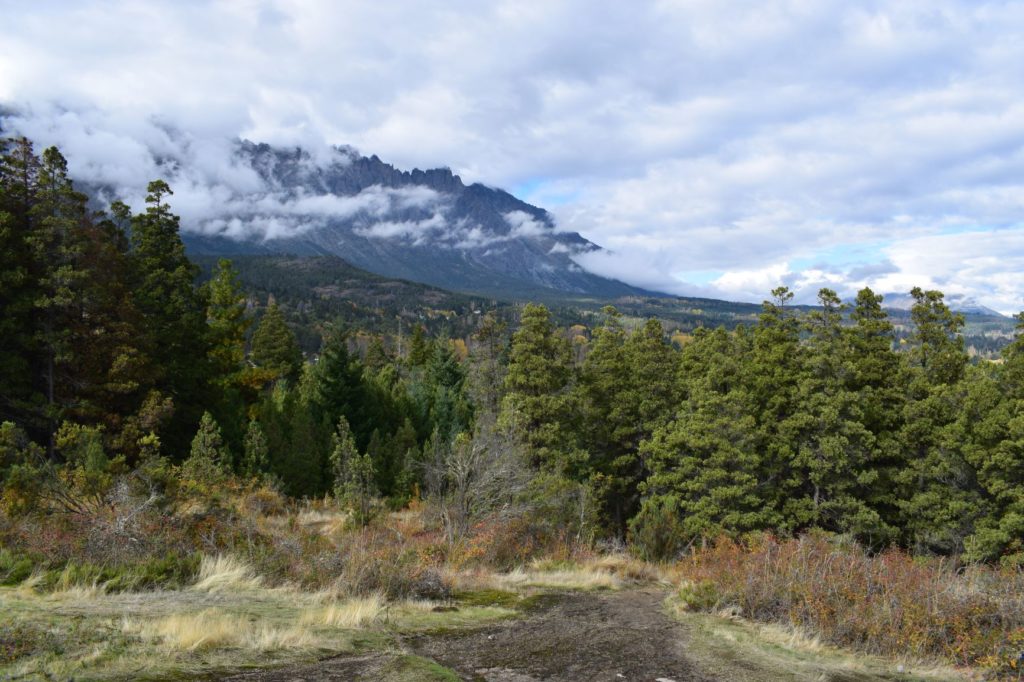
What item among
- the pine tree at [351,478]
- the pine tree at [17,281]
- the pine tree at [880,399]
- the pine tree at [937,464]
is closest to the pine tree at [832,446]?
the pine tree at [880,399]

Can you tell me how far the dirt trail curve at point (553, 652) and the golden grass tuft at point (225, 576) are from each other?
3.38m

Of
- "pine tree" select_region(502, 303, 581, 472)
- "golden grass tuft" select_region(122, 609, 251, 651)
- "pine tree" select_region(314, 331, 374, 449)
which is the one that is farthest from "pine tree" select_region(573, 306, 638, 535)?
"golden grass tuft" select_region(122, 609, 251, 651)

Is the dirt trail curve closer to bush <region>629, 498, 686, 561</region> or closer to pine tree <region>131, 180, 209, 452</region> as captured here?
bush <region>629, 498, 686, 561</region>

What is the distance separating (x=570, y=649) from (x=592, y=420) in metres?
22.9

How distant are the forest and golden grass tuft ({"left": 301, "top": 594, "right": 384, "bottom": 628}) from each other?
6.90m

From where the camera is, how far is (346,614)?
7.81m

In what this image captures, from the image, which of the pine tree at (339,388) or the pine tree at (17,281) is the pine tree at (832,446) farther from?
the pine tree at (17,281)

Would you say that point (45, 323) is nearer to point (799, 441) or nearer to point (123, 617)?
point (123, 617)

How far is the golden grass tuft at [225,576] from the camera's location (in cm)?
915

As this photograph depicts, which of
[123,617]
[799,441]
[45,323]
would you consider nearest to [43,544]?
[123,617]

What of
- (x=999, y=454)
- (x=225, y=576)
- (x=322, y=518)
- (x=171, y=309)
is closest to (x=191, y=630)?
(x=225, y=576)

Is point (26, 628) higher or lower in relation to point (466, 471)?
A: higher

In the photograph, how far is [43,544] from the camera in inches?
384

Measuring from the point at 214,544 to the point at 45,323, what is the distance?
52.0ft
